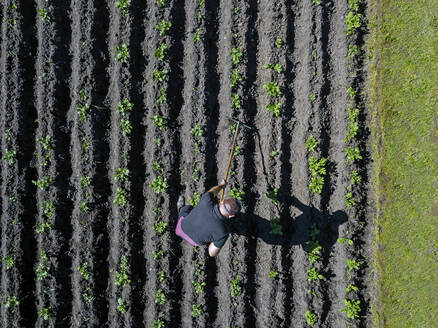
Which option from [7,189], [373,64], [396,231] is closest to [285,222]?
[396,231]

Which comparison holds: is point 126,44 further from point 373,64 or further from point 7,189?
point 373,64

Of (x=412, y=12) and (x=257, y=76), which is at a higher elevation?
(x=412, y=12)

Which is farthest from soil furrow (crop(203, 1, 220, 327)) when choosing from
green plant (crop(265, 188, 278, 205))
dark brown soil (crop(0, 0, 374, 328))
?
green plant (crop(265, 188, 278, 205))

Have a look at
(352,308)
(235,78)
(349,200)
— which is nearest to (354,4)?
(235,78)

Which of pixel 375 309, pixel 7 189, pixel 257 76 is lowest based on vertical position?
pixel 375 309

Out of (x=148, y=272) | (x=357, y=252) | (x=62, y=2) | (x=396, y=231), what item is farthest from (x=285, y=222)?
(x=62, y=2)

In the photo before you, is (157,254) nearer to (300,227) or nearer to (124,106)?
(300,227)
